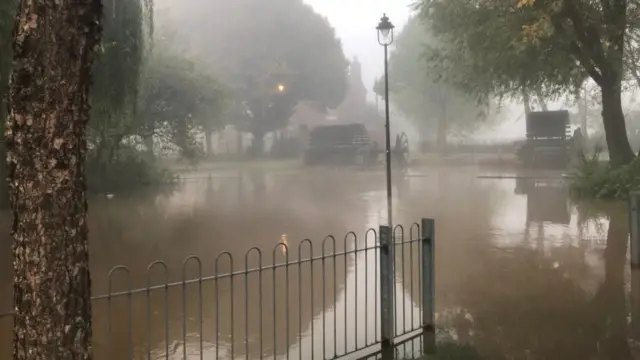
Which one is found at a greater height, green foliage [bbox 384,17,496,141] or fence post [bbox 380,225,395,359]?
green foliage [bbox 384,17,496,141]

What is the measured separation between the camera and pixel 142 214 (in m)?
17.1

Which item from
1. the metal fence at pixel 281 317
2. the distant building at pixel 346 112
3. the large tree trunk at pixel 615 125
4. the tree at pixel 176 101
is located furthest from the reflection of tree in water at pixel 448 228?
the distant building at pixel 346 112

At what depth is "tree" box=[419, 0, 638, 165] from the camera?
53.4ft

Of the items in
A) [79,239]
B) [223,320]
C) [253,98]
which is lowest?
[223,320]

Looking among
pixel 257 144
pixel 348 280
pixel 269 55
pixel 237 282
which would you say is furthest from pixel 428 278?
pixel 269 55

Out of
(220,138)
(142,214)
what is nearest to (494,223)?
(142,214)

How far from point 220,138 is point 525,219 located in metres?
33.5

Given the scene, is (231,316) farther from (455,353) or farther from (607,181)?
(607,181)

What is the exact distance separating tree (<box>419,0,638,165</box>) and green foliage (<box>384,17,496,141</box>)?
84.9 feet

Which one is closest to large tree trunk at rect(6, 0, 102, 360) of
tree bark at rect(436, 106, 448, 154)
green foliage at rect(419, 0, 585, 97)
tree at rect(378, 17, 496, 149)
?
green foliage at rect(419, 0, 585, 97)

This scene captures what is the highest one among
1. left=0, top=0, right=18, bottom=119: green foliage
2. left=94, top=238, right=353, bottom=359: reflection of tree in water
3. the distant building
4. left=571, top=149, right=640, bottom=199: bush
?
the distant building

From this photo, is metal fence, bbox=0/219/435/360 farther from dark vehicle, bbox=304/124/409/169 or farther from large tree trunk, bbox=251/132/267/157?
large tree trunk, bbox=251/132/267/157

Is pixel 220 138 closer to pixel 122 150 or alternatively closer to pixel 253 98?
pixel 253 98

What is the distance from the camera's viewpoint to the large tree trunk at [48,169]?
2650 millimetres
